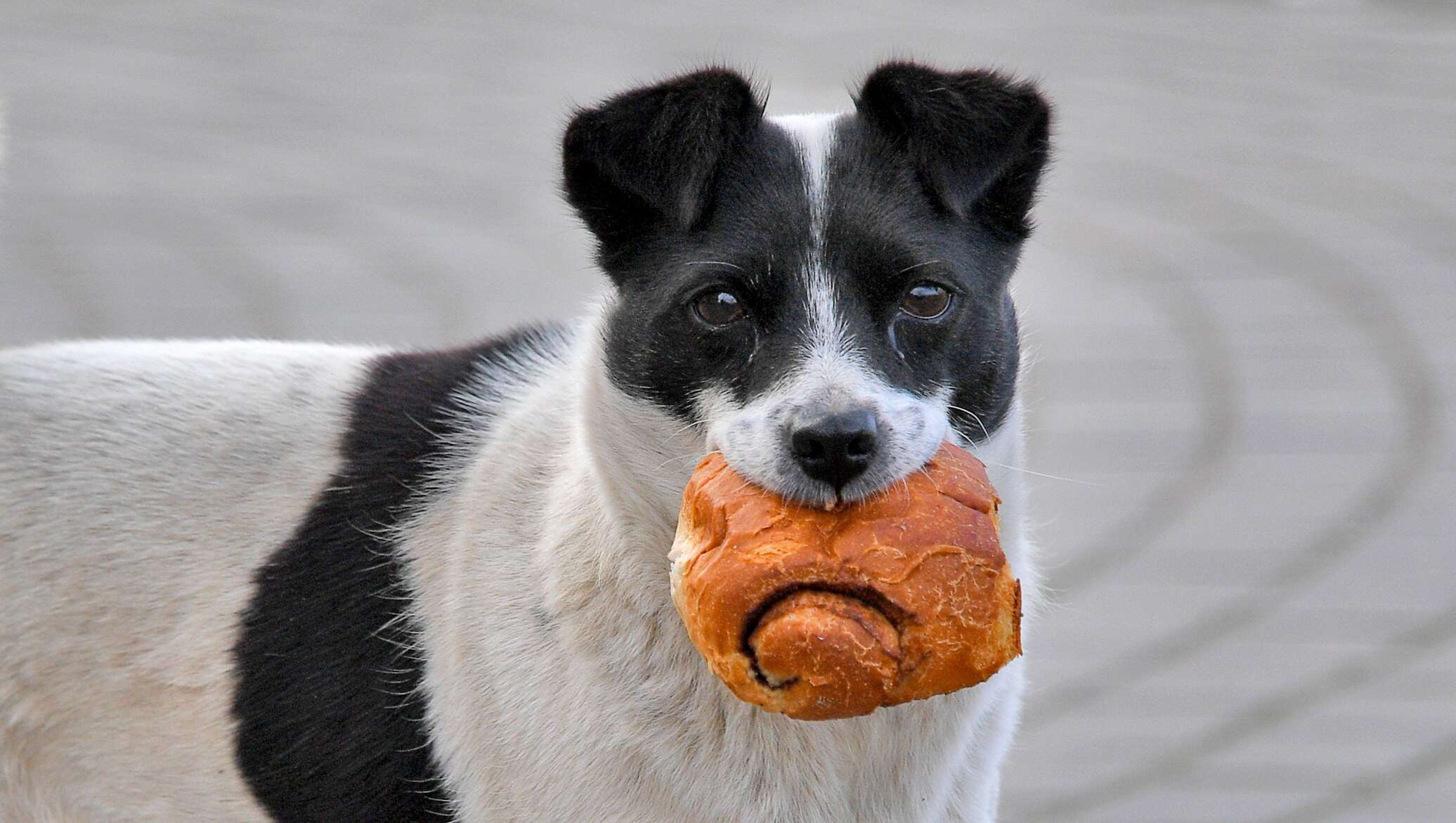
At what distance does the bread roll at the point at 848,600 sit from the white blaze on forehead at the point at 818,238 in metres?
0.25

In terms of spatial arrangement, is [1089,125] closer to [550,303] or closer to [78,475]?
[550,303]

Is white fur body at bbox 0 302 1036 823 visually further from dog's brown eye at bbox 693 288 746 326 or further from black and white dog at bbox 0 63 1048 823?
dog's brown eye at bbox 693 288 746 326

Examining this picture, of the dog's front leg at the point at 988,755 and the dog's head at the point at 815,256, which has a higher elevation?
the dog's head at the point at 815,256

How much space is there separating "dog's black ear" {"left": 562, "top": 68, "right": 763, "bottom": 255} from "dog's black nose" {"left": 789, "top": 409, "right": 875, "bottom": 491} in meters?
0.47

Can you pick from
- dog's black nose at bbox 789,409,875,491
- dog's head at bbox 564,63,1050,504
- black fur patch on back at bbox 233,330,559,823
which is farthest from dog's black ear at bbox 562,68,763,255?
black fur patch on back at bbox 233,330,559,823

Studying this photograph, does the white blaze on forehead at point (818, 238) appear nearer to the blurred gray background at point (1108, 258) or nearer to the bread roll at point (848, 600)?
the bread roll at point (848, 600)

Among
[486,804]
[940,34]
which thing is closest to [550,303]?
[486,804]

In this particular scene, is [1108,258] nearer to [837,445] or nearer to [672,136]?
[672,136]

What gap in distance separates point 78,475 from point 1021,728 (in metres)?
2.55

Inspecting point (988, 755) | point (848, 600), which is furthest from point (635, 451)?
point (988, 755)

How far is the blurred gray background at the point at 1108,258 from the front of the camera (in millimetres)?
4809

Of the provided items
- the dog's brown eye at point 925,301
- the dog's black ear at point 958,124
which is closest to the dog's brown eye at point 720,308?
the dog's brown eye at point 925,301

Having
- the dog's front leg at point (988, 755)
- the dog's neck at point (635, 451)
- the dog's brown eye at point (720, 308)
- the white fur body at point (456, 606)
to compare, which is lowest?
the dog's front leg at point (988, 755)

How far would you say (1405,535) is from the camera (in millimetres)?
5605
